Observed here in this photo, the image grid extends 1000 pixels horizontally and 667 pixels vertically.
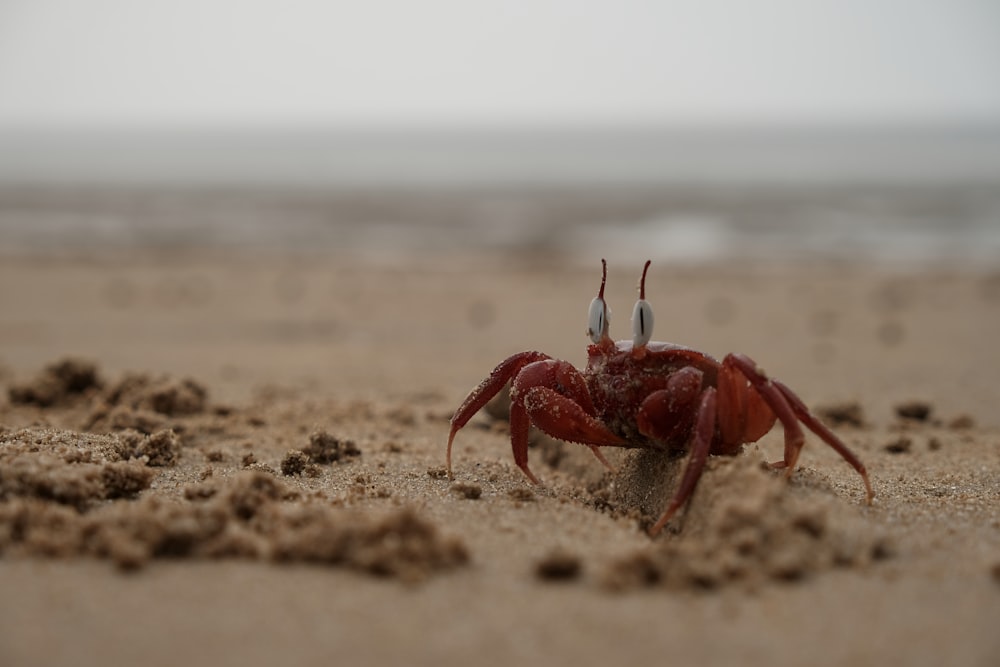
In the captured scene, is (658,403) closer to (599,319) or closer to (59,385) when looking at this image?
(599,319)

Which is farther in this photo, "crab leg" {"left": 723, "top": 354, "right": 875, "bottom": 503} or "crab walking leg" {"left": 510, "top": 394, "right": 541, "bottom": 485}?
"crab walking leg" {"left": 510, "top": 394, "right": 541, "bottom": 485}

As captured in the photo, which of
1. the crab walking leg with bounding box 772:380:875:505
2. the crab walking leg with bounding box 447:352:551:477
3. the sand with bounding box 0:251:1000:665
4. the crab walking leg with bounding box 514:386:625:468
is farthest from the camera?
the crab walking leg with bounding box 447:352:551:477

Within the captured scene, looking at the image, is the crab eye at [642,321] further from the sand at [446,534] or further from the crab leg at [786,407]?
the sand at [446,534]

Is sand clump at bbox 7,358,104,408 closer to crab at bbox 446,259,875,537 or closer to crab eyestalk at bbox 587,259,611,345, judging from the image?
crab at bbox 446,259,875,537

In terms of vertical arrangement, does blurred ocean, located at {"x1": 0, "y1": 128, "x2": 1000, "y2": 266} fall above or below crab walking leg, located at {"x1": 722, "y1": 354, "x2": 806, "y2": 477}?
above

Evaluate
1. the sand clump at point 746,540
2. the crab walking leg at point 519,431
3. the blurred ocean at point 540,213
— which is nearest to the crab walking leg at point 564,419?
the crab walking leg at point 519,431

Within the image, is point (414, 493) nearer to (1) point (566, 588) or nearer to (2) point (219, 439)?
(1) point (566, 588)

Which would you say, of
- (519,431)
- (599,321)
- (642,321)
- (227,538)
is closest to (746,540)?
(642,321)

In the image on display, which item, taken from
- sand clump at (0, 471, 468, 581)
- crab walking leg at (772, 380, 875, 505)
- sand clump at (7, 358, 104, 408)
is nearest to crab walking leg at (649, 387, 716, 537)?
crab walking leg at (772, 380, 875, 505)
